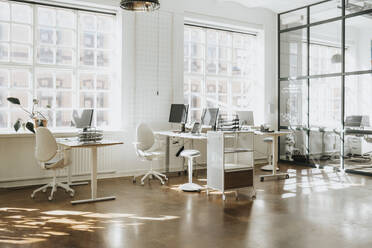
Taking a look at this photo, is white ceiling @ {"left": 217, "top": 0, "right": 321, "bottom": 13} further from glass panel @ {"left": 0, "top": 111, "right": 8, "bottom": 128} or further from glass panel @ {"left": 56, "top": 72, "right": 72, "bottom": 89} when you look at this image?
glass panel @ {"left": 0, "top": 111, "right": 8, "bottom": 128}

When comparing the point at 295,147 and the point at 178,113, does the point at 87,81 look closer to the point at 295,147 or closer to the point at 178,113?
the point at 178,113

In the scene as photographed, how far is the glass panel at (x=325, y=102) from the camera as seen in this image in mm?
7957

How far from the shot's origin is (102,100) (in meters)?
7.39

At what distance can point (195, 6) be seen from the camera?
8.09m

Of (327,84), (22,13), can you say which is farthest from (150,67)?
(327,84)

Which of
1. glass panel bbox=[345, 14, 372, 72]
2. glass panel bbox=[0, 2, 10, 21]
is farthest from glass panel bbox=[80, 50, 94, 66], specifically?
glass panel bbox=[345, 14, 372, 72]

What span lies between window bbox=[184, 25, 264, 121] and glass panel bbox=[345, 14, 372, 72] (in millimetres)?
2336

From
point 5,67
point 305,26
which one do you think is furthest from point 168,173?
point 305,26

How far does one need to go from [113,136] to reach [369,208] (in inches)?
182

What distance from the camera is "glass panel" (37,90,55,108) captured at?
6750 millimetres

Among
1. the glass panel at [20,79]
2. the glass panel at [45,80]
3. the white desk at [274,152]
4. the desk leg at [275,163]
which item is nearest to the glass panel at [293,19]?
the white desk at [274,152]

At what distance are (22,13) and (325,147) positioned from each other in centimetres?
693

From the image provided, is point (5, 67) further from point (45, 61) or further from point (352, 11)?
point (352, 11)

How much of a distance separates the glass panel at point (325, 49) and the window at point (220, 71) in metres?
1.49
